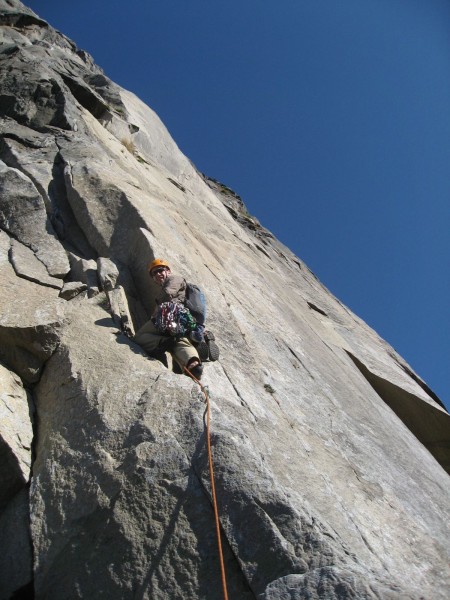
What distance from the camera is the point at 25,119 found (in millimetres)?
12445

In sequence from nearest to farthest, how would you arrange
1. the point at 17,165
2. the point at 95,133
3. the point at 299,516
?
1. the point at 299,516
2. the point at 17,165
3. the point at 95,133

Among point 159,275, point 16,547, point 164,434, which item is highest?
point 159,275

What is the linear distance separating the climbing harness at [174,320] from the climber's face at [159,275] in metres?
0.78

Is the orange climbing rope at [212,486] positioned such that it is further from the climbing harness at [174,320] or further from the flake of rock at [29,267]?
the flake of rock at [29,267]

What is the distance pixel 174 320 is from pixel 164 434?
5.57 feet

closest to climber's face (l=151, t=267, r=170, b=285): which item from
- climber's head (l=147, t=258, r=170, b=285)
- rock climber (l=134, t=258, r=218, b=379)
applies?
climber's head (l=147, t=258, r=170, b=285)

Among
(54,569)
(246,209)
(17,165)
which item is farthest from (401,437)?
(246,209)

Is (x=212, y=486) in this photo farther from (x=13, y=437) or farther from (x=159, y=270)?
(x=159, y=270)

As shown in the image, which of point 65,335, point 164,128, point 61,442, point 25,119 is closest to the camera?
point 61,442

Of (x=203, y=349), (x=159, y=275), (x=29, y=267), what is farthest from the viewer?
(x=29, y=267)

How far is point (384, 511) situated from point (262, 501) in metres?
1.78

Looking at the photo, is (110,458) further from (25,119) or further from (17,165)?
(25,119)

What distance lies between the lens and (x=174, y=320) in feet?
22.2

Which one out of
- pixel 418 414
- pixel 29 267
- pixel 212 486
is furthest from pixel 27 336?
pixel 418 414
